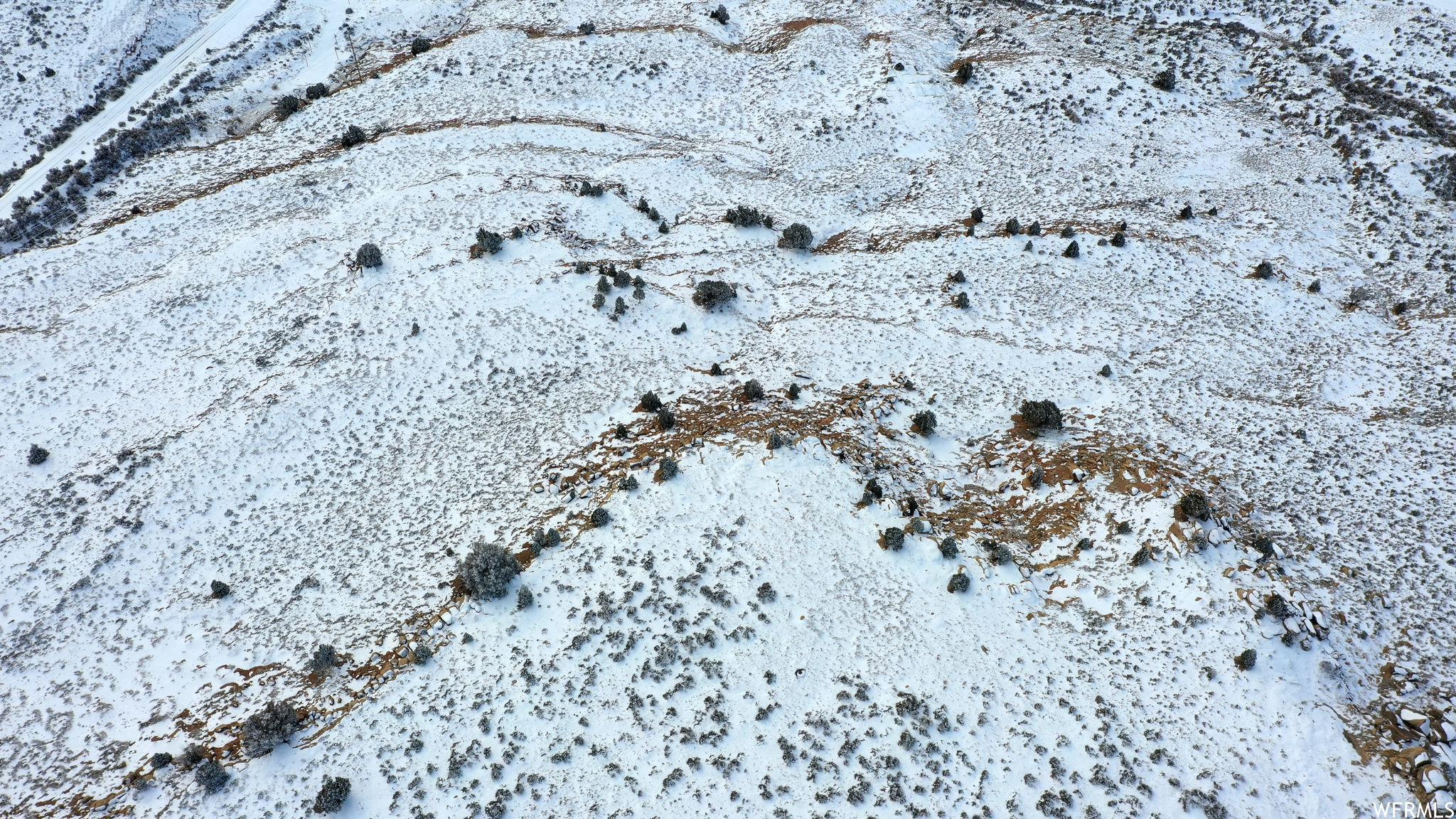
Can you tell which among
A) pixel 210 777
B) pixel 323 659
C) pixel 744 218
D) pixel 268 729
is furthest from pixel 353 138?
pixel 210 777

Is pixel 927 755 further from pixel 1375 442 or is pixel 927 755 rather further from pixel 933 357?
pixel 1375 442

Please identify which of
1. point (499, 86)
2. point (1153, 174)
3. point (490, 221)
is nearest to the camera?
point (490, 221)

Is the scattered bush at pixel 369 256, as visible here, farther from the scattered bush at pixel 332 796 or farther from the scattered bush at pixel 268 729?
the scattered bush at pixel 332 796

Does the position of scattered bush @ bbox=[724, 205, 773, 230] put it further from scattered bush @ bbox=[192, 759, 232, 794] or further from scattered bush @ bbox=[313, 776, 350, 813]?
scattered bush @ bbox=[192, 759, 232, 794]

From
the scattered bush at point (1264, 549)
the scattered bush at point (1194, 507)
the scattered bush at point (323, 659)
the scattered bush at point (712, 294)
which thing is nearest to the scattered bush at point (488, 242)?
the scattered bush at point (712, 294)

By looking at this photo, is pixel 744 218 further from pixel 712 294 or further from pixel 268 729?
pixel 268 729

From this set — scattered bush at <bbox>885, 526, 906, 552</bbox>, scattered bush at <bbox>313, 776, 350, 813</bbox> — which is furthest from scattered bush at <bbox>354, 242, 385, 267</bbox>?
scattered bush at <bbox>885, 526, 906, 552</bbox>

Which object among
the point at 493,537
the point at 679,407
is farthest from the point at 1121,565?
the point at 493,537

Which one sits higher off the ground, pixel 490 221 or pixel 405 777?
pixel 490 221
